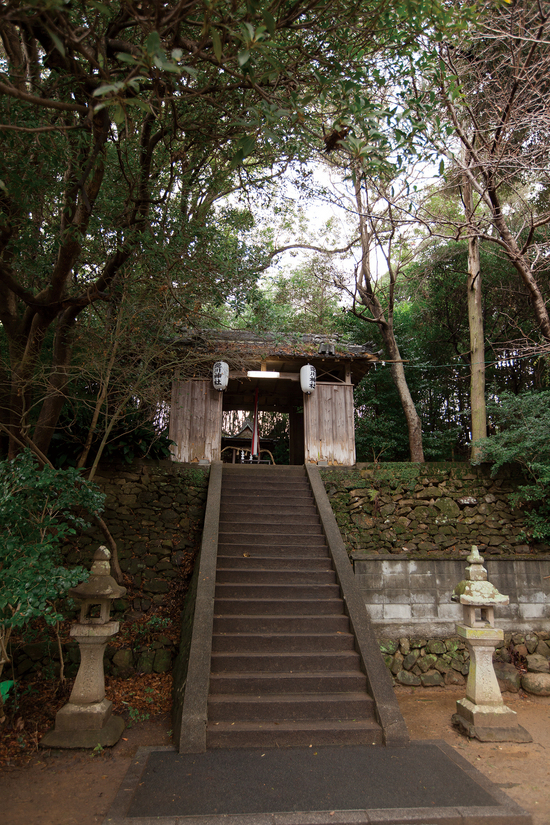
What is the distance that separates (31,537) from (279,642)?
9.18 feet

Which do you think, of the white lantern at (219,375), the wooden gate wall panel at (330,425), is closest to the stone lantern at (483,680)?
the wooden gate wall panel at (330,425)

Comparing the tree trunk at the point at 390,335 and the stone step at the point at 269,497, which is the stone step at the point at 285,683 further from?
the tree trunk at the point at 390,335

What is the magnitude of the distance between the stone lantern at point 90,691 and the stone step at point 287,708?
3.21 feet

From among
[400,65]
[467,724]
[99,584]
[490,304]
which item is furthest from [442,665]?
[490,304]

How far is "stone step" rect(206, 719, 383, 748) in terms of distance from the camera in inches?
156

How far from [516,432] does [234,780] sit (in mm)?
6437

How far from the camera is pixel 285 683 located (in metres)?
4.50

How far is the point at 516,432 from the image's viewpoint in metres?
7.53

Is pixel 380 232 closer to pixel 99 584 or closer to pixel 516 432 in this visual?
pixel 516 432

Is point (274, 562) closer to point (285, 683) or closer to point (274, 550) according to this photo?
point (274, 550)

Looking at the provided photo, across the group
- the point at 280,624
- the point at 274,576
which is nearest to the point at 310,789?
the point at 280,624

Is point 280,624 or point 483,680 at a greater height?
point 280,624

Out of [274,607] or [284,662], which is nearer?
[284,662]

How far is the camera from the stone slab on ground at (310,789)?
3.02 m
